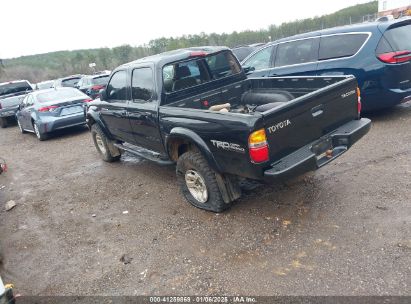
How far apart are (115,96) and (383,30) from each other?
483cm

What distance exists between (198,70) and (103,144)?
3048 mm

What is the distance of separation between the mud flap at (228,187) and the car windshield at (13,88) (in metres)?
15.5

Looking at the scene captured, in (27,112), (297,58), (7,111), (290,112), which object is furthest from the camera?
(7,111)

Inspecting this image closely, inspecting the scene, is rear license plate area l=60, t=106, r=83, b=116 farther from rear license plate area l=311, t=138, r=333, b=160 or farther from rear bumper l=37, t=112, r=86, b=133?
rear license plate area l=311, t=138, r=333, b=160

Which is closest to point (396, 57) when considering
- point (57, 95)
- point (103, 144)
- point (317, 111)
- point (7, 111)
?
point (317, 111)

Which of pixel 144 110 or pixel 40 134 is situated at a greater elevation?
pixel 144 110

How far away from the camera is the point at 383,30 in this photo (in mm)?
6262

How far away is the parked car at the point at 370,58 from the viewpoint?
617cm

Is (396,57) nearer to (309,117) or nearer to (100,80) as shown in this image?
(309,117)

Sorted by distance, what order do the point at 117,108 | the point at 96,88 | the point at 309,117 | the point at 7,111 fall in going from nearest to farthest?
the point at 309,117 → the point at 117,108 → the point at 7,111 → the point at 96,88

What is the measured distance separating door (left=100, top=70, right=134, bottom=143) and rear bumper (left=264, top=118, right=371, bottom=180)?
2.91 m

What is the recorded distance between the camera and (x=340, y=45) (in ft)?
22.0

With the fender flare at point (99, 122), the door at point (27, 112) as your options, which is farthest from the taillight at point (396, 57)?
the door at point (27, 112)

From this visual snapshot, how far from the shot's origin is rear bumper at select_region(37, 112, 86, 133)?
10000 mm
